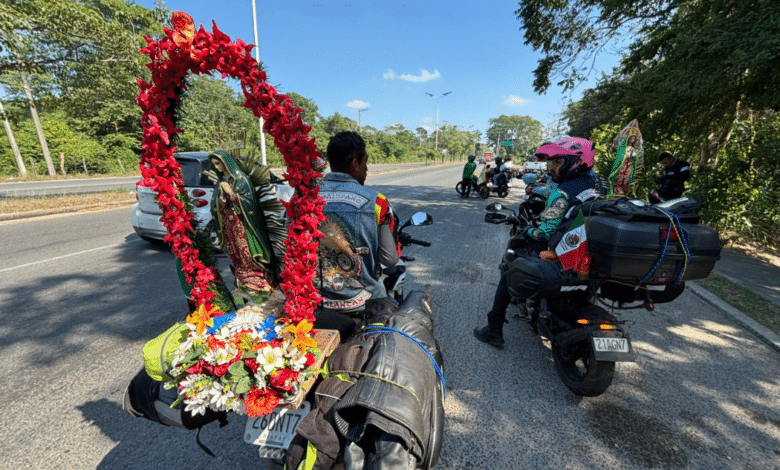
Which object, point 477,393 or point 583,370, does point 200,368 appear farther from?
point 583,370

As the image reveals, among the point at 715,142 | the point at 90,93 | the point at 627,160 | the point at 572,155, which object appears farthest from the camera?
the point at 90,93

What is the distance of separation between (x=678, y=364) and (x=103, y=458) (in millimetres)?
4433

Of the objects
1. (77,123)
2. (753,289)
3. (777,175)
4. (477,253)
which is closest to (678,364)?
(753,289)

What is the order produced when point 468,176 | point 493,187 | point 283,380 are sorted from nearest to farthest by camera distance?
point 283,380 < point 468,176 < point 493,187

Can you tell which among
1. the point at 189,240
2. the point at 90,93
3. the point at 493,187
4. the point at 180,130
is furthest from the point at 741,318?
the point at 90,93

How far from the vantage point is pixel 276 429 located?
57.2 inches

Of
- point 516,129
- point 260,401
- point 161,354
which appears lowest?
point 260,401

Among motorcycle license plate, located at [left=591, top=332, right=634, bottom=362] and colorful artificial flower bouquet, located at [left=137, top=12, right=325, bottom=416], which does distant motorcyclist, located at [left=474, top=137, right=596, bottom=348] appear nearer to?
motorcycle license plate, located at [left=591, top=332, right=634, bottom=362]

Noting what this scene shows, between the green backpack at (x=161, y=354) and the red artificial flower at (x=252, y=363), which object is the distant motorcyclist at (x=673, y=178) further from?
the green backpack at (x=161, y=354)

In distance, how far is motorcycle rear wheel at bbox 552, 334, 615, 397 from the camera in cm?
240

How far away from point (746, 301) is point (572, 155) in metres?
3.43

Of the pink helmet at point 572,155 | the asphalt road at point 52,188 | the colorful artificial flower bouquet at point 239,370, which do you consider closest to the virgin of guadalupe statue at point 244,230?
the colorful artificial flower bouquet at point 239,370

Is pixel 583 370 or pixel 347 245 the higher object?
pixel 347 245

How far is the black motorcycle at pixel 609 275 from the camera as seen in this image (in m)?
2.09
